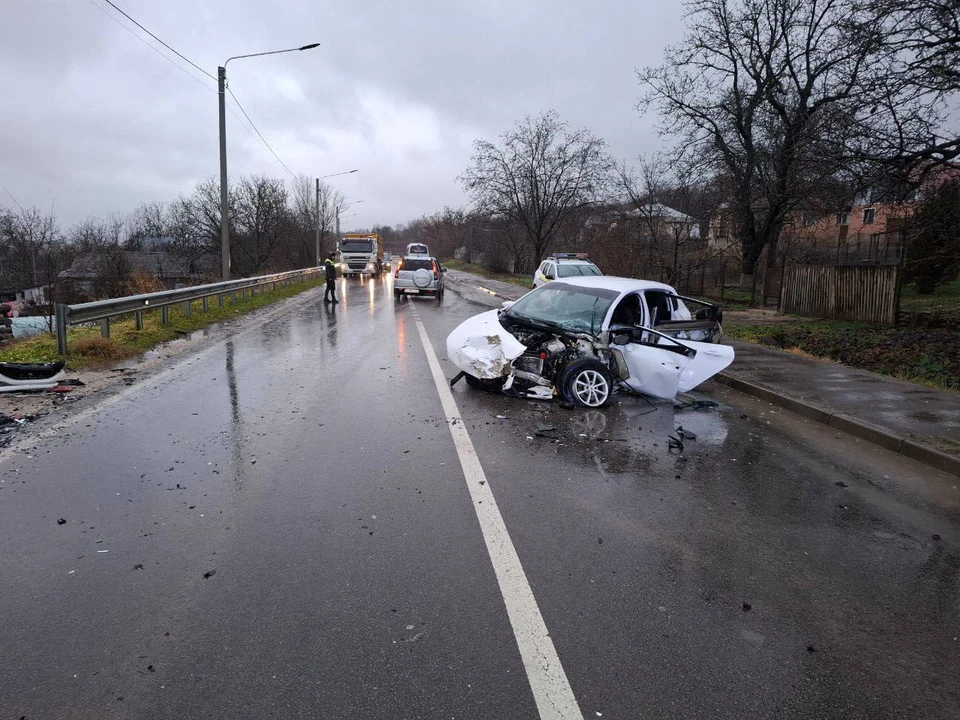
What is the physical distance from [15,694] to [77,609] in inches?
24.0

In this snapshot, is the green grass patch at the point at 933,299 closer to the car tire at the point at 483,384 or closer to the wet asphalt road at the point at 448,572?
the car tire at the point at 483,384

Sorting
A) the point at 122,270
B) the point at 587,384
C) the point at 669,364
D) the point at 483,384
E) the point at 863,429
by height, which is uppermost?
the point at 122,270

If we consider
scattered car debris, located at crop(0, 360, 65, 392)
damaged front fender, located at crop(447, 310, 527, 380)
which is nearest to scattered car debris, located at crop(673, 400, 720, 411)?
damaged front fender, located at crop(447, 310, 527, 380)

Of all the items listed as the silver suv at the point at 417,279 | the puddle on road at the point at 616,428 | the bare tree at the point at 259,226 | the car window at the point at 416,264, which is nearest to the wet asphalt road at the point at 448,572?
the puddle on road at the point at 616,428

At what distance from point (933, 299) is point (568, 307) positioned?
18535 mm

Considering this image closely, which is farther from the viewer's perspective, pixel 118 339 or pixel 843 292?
pixel 843 292

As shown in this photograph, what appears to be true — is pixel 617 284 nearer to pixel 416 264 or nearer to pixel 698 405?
pixel 698 405

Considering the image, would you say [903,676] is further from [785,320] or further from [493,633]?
[785,320]

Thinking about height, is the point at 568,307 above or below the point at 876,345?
above

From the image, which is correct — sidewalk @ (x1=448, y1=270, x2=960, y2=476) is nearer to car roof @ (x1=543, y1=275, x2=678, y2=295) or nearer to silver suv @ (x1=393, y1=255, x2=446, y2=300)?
car roof @ (x1=543, y1=275, x2=678, y2=295)

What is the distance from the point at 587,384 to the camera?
7.62 metres

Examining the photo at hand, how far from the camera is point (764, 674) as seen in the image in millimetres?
2750

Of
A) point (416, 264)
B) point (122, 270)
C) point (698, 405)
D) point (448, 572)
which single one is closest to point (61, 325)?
point (448, 572)

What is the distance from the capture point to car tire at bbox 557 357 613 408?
299 inches
